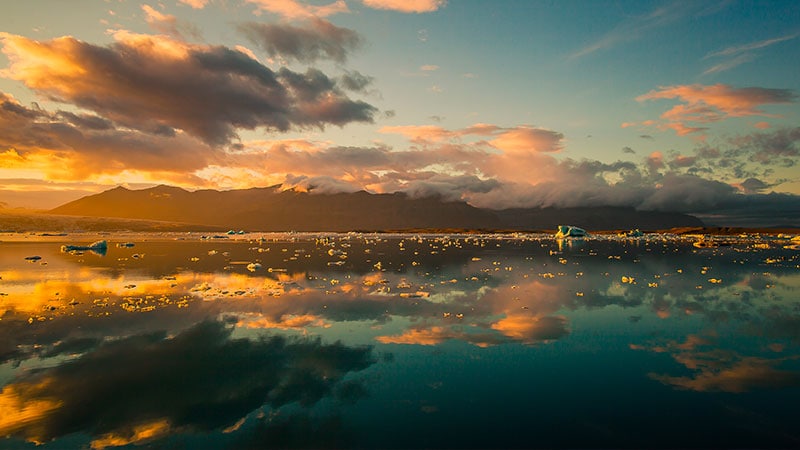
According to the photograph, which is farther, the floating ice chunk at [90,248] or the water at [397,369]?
the floating ice chunk at [90,248]

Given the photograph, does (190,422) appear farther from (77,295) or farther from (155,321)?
(77,295)

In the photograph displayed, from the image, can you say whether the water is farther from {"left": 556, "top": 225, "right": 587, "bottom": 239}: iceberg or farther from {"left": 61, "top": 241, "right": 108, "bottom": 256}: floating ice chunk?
{"left": 556, "top": 225, "right": 587, "bottom": 239}: iceberg

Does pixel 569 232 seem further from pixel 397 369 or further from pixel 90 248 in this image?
pixel 397 369

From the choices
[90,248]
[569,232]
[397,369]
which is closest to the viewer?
[397,369]

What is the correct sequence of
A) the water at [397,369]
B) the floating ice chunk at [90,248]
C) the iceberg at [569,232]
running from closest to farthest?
the water at [397,369] → the floating ice chunk at [90,248] → the iceberg at [569,232]

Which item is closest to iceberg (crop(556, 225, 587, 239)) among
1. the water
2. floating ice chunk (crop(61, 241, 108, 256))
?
the water

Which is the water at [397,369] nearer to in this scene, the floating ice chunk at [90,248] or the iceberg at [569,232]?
the floating ice chunk at [90,248]

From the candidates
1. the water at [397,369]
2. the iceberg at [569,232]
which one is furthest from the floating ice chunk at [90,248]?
the iceberg at [569,232]

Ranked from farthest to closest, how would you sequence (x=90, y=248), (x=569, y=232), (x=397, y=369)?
(x=569, y=232)
(x=90, y=248)
(x=397, y=369)

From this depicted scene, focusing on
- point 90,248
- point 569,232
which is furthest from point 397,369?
point 569,232
